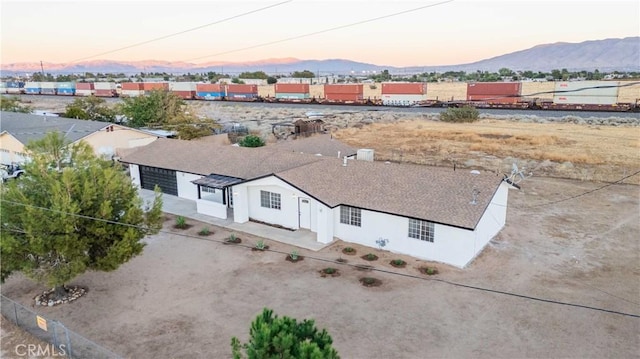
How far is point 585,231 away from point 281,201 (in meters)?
16.2

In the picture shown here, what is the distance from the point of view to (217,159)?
2948 cm

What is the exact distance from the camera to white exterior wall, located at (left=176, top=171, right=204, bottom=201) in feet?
96.2

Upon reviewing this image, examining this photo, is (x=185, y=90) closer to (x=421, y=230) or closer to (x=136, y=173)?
(x=136, y=173)

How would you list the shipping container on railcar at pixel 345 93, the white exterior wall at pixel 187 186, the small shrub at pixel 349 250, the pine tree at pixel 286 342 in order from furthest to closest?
the shipping container on railcar at pixel 345 93
the white exterior wall at pixel 187 186
the small shrub at pixel 349 250
the pine tree at pixel 286 342

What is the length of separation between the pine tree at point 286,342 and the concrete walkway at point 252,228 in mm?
12356

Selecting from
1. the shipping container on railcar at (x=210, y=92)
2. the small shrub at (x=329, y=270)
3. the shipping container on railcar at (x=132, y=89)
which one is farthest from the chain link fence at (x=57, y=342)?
the shipping container on railcar at (x=132, y=89)

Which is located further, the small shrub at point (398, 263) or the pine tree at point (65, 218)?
the small shrub at point (398, 263)

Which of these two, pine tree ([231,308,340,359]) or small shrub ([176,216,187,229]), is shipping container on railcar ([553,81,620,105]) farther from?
pine tree ([231,308,340,359])

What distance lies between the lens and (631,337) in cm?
1407

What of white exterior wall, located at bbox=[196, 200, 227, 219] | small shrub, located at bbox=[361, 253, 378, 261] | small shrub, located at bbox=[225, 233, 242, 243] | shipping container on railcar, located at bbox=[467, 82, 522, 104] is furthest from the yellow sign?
shipping container on railcar, located at bbox=[467, 82, 522, 104]

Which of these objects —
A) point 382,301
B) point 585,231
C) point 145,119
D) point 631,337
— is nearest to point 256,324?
point 382,301

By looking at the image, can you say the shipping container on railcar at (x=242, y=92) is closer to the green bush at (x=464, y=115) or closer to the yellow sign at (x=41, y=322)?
the green bush at (x=464, y=115)

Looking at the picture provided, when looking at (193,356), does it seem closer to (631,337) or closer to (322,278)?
(322,278)

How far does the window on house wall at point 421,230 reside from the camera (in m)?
19.8
